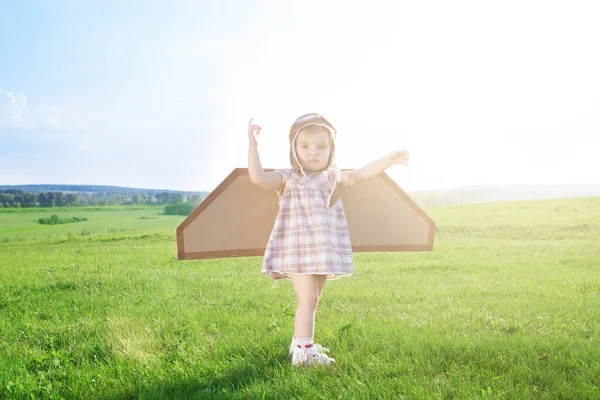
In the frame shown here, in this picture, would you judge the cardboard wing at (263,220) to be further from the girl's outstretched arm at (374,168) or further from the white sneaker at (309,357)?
the white sneaker at (309,357)

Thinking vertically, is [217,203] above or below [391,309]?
above

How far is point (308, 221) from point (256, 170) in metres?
0.63

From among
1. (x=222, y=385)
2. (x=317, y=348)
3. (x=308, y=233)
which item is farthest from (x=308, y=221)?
(x=222, y=385)

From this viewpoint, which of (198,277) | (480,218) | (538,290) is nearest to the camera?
(538,290)

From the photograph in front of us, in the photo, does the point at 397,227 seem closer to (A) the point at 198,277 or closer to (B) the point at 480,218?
(A) the point at 198,277

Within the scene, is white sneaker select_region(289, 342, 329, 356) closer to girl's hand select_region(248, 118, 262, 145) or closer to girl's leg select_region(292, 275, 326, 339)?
girl's leg select_region(292, 275, 326, 339)

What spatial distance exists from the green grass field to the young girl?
50 centimetres

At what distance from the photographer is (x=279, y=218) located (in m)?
4.68

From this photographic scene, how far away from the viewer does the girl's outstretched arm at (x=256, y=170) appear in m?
4.38

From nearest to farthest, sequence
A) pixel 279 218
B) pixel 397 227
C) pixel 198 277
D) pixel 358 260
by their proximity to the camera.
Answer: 1. pixel 279 218
2. pixel 397 227
3. pixel 198 277
4. pixel 358 260

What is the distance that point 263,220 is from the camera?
5262mm

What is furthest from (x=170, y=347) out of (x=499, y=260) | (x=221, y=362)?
(x=499, y=260)

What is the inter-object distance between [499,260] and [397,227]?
24.5ft

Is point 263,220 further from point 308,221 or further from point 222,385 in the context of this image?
point 222,385
